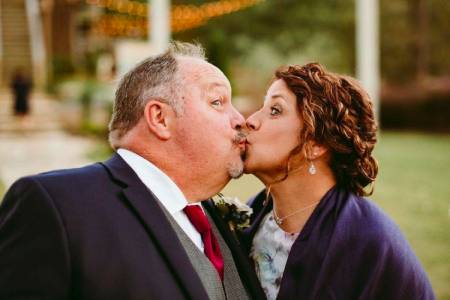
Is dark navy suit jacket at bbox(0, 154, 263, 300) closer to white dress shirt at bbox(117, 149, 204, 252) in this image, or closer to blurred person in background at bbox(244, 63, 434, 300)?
white dress shirt at bbox(117, 149, 204, 252)

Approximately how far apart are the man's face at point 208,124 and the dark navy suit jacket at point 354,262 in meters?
0.47

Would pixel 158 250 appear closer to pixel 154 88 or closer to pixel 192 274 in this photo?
pixel 192 274

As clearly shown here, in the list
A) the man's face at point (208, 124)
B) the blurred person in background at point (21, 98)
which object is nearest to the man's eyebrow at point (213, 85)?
the man's face at point (208, 124)

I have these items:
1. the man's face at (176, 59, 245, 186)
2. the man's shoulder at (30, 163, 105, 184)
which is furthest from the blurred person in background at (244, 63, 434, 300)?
the man's shoulder at (30, 163, 105, 184)

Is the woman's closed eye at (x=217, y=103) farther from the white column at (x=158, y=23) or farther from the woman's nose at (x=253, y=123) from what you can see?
the white column at (x=158, y=23)

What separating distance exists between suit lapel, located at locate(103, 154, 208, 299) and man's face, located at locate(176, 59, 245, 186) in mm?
258

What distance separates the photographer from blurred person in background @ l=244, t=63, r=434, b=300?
8.39ft

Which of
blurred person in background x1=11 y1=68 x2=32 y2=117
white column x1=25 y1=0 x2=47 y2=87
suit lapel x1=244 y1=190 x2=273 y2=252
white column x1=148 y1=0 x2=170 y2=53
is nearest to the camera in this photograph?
suit lapel x1=244 y1=190 x2=273 y2=252

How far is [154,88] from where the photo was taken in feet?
8.22

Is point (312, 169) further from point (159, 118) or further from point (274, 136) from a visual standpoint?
Answer: point (159, 118)

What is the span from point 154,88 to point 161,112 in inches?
4.3

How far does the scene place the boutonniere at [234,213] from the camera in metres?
2.95

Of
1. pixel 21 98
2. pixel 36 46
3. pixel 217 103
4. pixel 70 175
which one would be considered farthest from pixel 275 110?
pixel 36 46

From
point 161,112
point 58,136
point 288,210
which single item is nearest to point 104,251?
point 161,112
